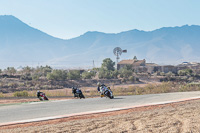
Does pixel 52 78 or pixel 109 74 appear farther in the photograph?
pixel 109 74

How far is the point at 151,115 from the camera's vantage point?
11992 mm

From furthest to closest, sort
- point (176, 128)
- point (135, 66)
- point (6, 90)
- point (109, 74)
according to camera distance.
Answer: point (135, 66)
point (109, 74)
point (6, 90)
point (176, 128)

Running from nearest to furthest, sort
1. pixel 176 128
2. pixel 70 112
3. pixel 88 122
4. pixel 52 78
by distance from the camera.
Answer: pixel 176 128 → pixel 88 122 → pixel 70 112 → pixel 52 78

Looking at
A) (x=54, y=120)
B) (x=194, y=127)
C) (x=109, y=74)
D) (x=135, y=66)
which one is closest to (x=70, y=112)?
(x=54, y=120)

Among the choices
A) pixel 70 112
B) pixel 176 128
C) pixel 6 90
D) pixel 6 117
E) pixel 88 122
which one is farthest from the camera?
pixel 6 90

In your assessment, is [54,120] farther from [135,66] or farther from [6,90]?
[135,66]

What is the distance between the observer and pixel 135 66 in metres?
96.8

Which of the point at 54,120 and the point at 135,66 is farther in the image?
the point at 135,66

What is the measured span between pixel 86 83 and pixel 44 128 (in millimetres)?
45051

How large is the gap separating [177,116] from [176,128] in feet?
7.23

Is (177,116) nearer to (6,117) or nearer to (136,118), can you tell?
(136,118)

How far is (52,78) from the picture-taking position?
2112 inches

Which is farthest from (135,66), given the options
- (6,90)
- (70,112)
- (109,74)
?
(70,112)

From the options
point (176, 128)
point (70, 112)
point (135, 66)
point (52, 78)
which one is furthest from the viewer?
point (135, 66)
